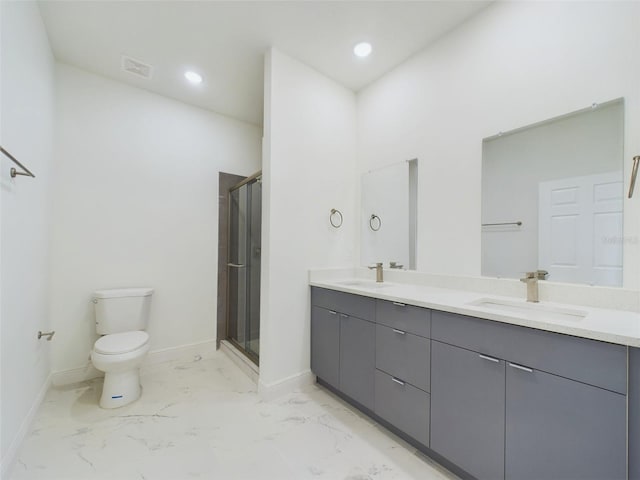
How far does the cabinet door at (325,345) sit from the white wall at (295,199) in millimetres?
75

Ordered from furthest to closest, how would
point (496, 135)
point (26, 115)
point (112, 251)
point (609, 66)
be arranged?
point (112, 251) < point (496, 135) < point (26, 115) < point (609, 66)

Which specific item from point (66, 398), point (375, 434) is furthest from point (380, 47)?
point (66, 398)

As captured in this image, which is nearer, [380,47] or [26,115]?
[26,115]

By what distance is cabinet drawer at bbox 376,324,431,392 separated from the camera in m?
1.42

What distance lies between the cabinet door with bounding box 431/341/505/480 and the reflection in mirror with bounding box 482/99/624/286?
637 mm

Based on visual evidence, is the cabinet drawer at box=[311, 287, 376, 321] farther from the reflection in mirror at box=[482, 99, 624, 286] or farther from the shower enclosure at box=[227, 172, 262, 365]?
the reflection in mirror at box=[482, 99, 624, 286]

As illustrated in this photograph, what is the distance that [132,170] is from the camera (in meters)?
2.47

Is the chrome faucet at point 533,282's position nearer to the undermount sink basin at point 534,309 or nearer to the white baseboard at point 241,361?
the undermount sink basin at point 534,309

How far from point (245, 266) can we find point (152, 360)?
119 centimetres

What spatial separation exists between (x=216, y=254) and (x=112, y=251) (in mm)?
880

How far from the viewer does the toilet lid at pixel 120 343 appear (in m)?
1.85

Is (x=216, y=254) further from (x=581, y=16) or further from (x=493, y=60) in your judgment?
(x=581, y=16)

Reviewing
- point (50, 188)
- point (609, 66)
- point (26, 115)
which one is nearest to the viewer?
point (609, 66)

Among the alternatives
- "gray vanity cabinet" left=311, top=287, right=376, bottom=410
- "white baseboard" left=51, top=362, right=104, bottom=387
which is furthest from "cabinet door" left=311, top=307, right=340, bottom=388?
"white baseboard" left=51, top=362, right=104, bottom=387
